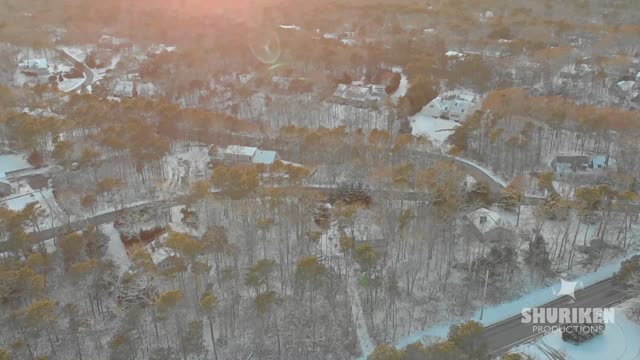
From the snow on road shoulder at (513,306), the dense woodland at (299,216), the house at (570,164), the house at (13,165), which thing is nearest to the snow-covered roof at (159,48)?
the dense woodland at (299,216)

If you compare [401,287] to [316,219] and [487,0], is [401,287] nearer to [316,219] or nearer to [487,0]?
[316,219]

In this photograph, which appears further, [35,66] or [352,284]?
[35,66]

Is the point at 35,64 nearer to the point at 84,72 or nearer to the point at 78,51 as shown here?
the point at 84,72

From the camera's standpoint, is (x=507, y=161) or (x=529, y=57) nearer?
(x=507, y=161)

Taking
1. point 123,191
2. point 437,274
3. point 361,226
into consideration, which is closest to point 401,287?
point 437,274

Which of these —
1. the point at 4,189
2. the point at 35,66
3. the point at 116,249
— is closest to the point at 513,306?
the point at 116,249

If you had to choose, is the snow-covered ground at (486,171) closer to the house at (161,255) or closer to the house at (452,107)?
the house at (452,107)
